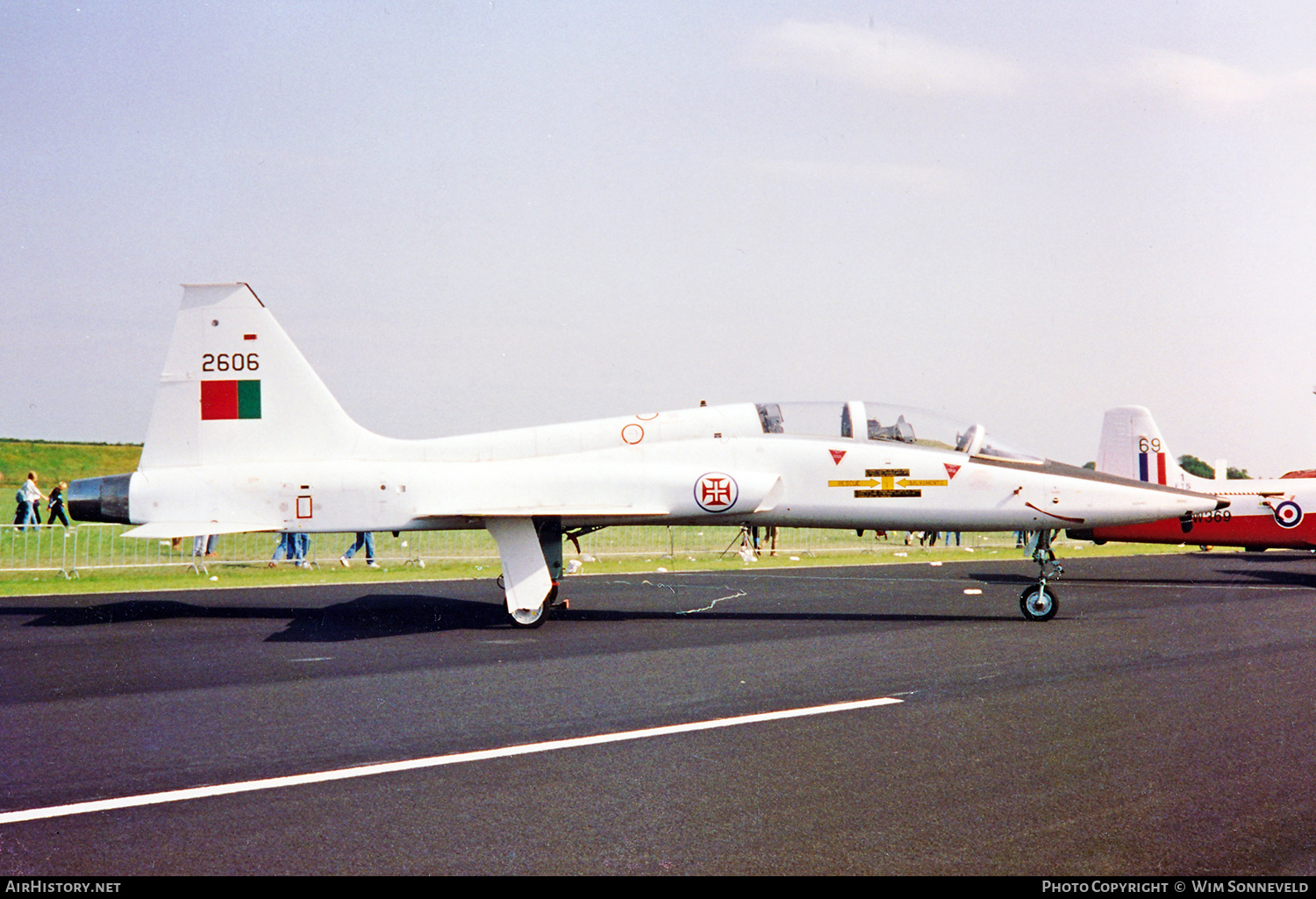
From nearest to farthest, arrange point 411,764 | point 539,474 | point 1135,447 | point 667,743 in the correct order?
point 411,764 < point 667,743 < point 539,474 < point 1135,447

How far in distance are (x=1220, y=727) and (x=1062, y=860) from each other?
333cm

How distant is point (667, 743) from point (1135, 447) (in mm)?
21200

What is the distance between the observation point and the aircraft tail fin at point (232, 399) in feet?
45.3

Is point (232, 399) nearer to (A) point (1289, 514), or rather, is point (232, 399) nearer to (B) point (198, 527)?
(B) point (198, 527)

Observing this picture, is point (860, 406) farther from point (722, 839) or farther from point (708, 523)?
point (722, 839)

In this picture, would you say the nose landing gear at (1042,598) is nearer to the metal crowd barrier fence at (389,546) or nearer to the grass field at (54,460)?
the metal crowd barrier fence at (389,546)

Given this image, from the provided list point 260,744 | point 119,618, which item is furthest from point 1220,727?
point 119,618

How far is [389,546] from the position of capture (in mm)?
28391

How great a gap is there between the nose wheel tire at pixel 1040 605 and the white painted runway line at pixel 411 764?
19.0ft

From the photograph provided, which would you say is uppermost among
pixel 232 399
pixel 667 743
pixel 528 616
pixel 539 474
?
pixel 232 399

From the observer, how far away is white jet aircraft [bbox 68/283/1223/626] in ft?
43.1

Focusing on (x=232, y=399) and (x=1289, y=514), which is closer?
(x=232, y=399)

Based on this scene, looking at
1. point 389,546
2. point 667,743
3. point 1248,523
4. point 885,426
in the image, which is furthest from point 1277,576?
point 389,546

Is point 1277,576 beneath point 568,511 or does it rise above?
beneath
